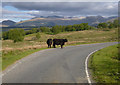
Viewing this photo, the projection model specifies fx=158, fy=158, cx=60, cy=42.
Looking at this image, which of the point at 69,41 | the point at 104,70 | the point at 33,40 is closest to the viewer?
the point at 104,70

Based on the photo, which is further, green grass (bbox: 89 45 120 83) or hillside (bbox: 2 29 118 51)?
hillside (bbox: 2 29 118 51)

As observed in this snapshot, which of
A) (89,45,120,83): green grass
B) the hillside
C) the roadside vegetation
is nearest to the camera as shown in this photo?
(89,45,120,83): green grass

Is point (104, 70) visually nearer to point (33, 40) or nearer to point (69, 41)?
point (69, 41)

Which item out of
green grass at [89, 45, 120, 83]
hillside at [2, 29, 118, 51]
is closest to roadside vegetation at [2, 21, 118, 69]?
hillside at [2, 29, 118, 51]

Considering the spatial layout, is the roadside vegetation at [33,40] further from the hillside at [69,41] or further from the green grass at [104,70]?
the green grass at [104,70]

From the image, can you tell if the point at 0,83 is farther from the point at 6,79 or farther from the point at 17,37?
the point at 17,37

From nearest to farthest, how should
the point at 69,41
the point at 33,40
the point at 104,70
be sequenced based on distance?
1. the point at 104,70
2. the point at 69,41
3. the point at 33,40

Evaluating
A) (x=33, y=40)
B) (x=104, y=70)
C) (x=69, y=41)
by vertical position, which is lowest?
(x=104, y=70)

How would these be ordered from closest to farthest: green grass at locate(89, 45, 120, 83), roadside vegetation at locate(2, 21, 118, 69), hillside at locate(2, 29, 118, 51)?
green grass at locate(89, 45, 120, 83) < roadside vegetation at locate(2, 21, 118, 69) < hillside at locate(2, 29, 118, 51)

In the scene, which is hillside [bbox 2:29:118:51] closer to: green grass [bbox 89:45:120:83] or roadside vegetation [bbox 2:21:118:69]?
roadside vegetation [bbox 2:21:118:69]

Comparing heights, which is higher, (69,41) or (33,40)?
(33,40)

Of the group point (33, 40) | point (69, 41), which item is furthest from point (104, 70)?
point (33, 40)

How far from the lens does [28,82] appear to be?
733 centimetres

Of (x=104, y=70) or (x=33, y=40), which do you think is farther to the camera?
(x=33, y=40)
